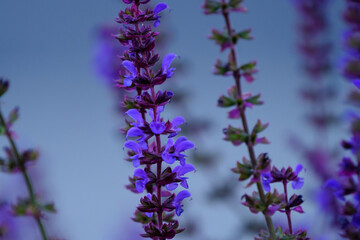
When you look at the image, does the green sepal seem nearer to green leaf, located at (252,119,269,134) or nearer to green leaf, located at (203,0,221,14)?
green leaf, located at (252,119,269,134)

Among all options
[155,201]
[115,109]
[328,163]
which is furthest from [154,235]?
[328,163]

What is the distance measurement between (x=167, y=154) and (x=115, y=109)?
0.71 metres

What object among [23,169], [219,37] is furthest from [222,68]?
[23,169]

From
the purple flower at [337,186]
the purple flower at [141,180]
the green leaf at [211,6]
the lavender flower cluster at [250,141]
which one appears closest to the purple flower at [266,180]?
the lavender flower cluster at [250,141]

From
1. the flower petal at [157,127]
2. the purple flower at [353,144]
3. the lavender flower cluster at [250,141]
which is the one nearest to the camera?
the flower petal at [157,127]

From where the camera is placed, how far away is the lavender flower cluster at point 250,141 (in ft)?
2.94

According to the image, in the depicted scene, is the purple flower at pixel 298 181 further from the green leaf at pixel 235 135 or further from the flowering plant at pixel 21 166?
the flowering plant at pixel 21 166

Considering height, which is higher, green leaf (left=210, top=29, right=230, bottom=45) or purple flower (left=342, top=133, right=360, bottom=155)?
green leaf (left=210, top=29, right=230, bottom=45)

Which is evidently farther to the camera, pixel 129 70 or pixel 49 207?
pixel 49 207

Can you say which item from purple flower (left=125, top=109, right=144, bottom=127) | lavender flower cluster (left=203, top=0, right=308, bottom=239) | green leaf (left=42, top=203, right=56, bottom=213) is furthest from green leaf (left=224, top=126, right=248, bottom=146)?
green leaf (left=42, top=203, right=56, bottom=213)

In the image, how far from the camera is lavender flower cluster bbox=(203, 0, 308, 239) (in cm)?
90

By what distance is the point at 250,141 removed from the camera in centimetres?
99

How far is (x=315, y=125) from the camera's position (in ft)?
7.16

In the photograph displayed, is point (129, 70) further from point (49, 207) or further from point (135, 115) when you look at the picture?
point (49, 207)
